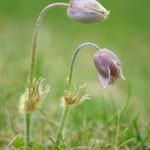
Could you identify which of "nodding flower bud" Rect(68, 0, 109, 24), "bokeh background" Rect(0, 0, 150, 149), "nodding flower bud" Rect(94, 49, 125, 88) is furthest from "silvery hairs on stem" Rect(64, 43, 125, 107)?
"bokeh background" Rect(0, 0, 150, 149)

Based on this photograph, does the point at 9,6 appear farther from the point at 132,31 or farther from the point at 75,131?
the point at 75,131

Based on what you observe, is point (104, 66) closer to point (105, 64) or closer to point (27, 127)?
point (105, 64)

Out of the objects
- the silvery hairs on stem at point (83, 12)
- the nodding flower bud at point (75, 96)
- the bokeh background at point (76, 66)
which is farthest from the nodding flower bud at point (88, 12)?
the bokeh background at point (76, 66)

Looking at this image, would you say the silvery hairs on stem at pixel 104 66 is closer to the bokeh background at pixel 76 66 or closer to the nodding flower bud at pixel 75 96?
the nodding flower bud at pixel 75 96

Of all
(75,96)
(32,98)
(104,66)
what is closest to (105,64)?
(104,66)

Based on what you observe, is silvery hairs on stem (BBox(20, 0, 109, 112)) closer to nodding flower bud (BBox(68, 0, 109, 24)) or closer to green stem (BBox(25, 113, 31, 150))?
nodding flower bud (BBox(68, 0, 109, 24))
